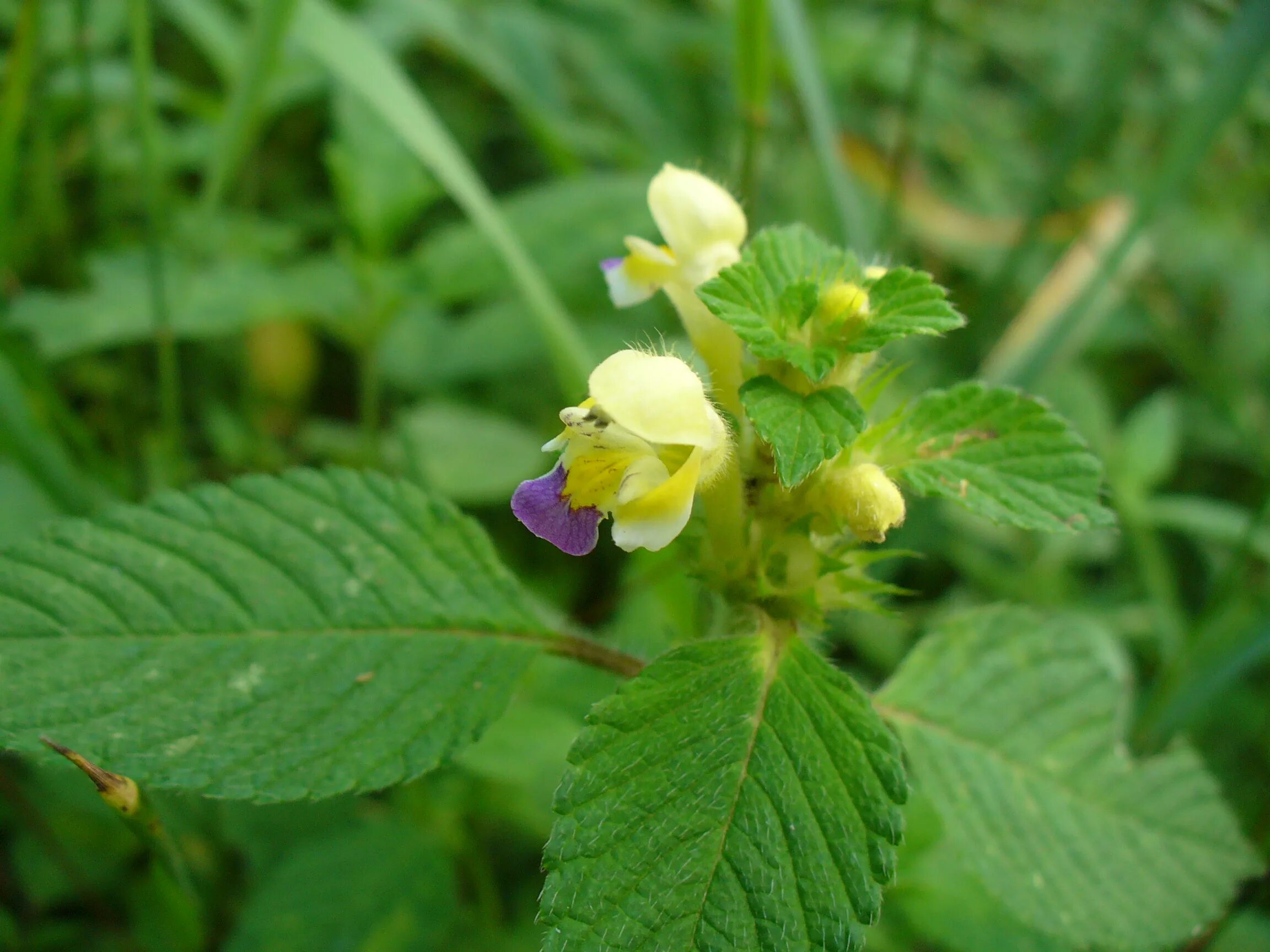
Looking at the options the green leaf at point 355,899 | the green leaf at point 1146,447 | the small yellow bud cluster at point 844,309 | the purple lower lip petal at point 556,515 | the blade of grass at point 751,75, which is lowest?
the green leaf at point 355,899

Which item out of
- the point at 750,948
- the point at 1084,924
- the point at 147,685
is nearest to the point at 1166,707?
the point at 1084,924

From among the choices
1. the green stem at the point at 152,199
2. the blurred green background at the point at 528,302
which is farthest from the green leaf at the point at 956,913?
the green stem at the point at 152,199

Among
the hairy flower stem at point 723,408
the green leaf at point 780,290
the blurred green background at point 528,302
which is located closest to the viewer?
the green leaf at point 780,290

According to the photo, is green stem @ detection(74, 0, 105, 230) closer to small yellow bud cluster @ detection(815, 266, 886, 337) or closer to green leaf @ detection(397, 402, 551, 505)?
green leaf @ detection(397, 402, 551, 505)

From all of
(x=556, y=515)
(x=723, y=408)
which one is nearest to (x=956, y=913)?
(x=723, y=408)

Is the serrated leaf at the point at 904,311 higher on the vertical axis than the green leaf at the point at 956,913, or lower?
higher

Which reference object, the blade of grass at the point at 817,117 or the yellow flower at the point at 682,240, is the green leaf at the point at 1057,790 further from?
the blade of grass at the point at 817,117

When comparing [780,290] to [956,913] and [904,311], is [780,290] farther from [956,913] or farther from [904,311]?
[956,913]

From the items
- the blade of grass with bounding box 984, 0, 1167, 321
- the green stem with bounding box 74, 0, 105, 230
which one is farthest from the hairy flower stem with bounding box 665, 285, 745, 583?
the blade of grass with bounding box 984, 0, 1167, 321
